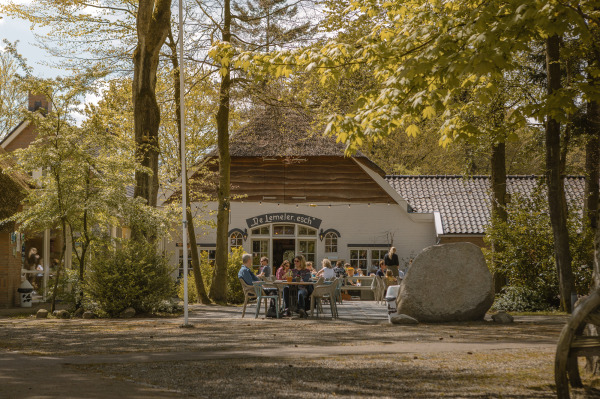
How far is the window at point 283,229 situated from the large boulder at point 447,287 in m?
16.0

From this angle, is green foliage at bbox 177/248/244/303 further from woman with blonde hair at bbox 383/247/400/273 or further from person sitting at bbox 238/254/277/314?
person sitting at bbox 238/254/277/314

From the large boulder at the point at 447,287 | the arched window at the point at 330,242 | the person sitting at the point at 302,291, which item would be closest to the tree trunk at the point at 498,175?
the person sitting at the point at 302,291

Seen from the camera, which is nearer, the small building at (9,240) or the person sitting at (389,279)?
the small building at (9,240)

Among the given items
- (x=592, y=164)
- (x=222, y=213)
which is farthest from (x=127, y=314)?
(x=592, y=164)

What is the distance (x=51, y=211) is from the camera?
1645 centimetres

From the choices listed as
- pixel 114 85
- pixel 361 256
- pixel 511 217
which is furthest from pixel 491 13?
pixel 361 256

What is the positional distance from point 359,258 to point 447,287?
51.0ft

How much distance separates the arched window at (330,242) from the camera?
2989 cm

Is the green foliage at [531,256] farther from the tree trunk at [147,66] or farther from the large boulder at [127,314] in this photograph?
the tree trunk at [147,66]

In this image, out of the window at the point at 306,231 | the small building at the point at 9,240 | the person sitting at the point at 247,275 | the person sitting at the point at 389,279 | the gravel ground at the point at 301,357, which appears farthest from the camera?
the window at the point at 306,231

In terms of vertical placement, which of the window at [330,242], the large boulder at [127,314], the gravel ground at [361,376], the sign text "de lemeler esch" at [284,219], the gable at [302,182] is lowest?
the gravel ground at [361,376]

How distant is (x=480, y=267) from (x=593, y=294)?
8506mm

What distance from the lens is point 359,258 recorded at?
29.8 meters

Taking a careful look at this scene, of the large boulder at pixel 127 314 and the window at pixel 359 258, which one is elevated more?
the window at pixel 359 258
